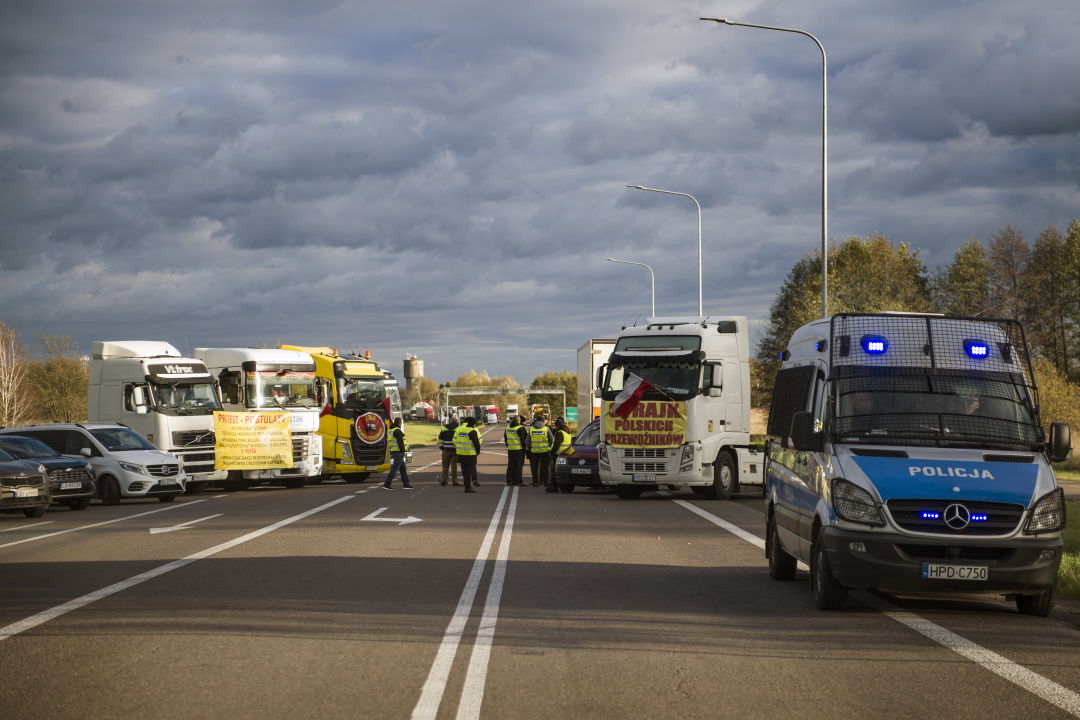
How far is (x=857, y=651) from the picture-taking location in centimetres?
816

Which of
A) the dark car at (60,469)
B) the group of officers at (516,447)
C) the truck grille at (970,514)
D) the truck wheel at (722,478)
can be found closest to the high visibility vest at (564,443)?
the group of officers at (516,447)

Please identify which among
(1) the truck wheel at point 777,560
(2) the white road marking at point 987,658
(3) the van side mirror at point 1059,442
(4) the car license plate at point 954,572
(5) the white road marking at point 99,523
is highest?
(3) the van side mirror at point 1059,442

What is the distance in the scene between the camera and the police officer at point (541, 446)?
30609mm

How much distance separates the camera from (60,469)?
77.5 feet

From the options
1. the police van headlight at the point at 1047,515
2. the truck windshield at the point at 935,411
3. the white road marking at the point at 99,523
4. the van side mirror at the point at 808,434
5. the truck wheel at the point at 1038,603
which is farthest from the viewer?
the white road marking at the point at 99,523

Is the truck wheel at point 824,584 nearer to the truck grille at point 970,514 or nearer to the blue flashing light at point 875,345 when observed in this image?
the truck grille at point 970,514

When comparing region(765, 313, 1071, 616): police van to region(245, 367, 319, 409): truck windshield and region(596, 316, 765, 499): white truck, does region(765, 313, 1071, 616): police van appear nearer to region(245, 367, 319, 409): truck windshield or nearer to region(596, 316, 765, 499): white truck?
region(596, 316, 765, 499): white truck

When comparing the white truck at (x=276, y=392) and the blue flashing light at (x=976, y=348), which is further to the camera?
the white truck at (x=276, y=392)

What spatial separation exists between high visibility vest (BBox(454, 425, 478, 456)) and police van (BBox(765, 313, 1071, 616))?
16.8 m

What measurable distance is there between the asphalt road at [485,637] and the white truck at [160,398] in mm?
13858

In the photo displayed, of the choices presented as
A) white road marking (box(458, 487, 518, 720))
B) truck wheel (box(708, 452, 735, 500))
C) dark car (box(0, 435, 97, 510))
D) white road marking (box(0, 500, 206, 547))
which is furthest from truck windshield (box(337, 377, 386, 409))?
white road marking (box(458, 487, 518, 720))

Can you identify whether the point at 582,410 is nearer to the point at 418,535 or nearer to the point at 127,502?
the point at 127,502

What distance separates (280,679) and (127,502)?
22.3m

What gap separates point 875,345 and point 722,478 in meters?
15.1
